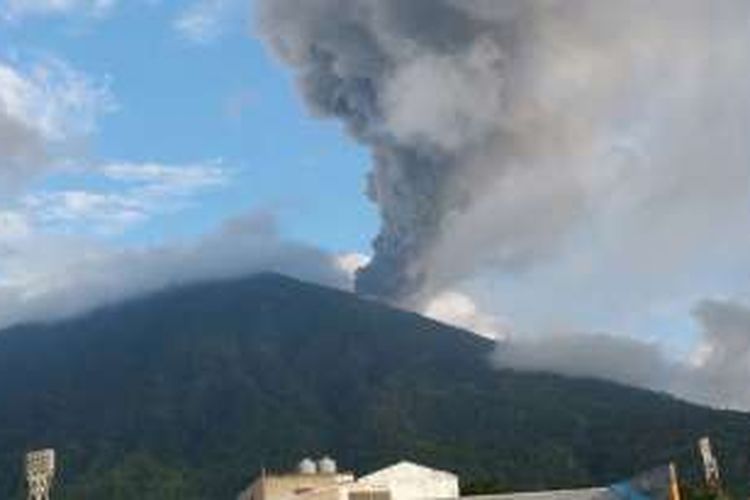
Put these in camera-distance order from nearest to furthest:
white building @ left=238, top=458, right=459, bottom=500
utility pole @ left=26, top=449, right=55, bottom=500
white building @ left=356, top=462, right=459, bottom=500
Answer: utility pole @ left=26, top=449, right=55, bottom=500, white building @ left=238, top=458, right=459, bottom=500, white building @ left=356, top=462, right=459, bottom=500

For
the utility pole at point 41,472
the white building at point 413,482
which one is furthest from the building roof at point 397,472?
the utility pole at point 41,472

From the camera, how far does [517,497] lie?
3216 inches

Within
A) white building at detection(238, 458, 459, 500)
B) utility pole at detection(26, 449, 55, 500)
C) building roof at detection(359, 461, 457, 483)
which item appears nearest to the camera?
utility pole at detection(26, 449, 55, 500)

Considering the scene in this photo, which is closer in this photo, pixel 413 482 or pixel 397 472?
pixel 397 472

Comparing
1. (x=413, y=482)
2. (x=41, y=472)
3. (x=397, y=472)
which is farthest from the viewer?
(x=413, y=482)

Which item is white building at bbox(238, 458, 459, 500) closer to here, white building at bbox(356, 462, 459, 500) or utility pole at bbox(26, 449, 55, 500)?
white building at bbox(356, 462, 459, 500)

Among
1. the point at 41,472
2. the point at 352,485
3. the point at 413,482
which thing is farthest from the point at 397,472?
the point at 41,472

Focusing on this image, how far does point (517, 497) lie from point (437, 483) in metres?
32.4

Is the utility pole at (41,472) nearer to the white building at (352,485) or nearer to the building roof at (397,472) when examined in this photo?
the white building at (352,485)

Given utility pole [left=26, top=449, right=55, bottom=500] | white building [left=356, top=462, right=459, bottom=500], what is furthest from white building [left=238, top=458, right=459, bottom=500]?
utility pole [left=26, top=449, right=55, bottom=500]

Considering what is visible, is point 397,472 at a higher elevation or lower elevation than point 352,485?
higher

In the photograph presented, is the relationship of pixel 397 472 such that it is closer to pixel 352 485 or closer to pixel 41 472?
pixel 352 485

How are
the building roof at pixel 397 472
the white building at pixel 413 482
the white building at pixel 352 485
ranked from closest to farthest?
the white building at pixel 352 485
the white building at pixel 413 482
the building roof at pixel 397 472

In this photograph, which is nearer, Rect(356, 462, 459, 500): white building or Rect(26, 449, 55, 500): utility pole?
Rect(26, 449, 55, 500): utility pole
